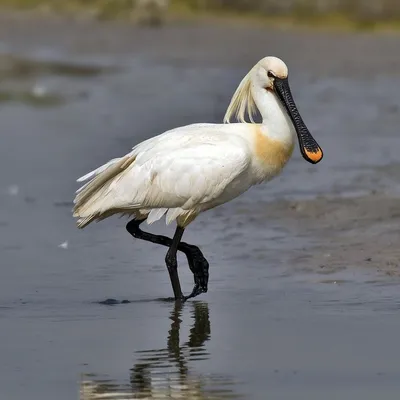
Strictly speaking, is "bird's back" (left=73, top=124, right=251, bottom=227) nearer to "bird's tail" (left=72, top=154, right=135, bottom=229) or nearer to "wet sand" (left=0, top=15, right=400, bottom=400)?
"bird's tail" (left=72, top=154, right=135, bottom=229)

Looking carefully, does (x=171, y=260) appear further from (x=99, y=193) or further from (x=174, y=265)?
(x=99, y=193)

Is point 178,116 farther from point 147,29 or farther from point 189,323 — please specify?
point 147,29

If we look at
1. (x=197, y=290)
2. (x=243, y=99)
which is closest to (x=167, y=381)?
(x=197, y=290)

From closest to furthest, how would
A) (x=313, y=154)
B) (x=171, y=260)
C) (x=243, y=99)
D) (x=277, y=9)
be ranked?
(x=171, y=260), (x=243, y=99), (x=313, y=154), (x=277, y=9)

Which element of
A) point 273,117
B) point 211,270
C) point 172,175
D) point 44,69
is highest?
point 273,117

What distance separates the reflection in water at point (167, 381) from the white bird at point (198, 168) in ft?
5.52

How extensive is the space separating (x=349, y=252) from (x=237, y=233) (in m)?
1.34

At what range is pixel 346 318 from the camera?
8.40m

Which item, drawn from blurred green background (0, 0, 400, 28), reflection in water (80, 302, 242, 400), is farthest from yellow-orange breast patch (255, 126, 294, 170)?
blurred green background (0, 0, 400, 28)

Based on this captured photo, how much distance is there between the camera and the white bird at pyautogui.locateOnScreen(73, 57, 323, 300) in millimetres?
9383

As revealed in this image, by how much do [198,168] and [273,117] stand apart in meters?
0.71

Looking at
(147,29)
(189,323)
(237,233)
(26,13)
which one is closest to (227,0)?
(147,29)

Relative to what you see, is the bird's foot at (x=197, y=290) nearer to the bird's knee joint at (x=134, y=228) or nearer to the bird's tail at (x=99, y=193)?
the bird's tail at (x=99, y=193)

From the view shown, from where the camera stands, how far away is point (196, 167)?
9391 mm
